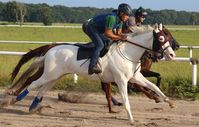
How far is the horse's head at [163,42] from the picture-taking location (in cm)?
716

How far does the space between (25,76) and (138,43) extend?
238cm

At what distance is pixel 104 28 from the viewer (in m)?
7.81

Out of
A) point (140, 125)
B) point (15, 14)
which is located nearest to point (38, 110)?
point (140, 125)

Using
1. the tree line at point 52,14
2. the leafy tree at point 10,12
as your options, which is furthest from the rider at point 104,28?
the leafy tree at point 10,12

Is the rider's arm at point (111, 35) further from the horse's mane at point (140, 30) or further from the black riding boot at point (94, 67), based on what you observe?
the black riding boot at point (94, 67)

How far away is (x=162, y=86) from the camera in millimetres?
10438

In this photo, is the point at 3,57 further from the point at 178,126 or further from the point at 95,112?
the point at 178,126

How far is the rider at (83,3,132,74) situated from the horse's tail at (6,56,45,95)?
1129mm

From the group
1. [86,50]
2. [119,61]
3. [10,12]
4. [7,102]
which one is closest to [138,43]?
[119,61]

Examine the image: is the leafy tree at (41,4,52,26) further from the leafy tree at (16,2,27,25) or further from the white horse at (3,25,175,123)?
the white horse at (3,25,175,123)

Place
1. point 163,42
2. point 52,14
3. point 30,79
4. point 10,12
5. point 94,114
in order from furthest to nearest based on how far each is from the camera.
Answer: point 52,14 < point 10,12 < point 30,79 < point 94,114 < point 163,42

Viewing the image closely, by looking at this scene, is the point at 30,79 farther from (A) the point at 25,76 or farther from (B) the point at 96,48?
(B) the point at 96,48

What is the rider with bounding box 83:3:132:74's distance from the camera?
24.3 feet

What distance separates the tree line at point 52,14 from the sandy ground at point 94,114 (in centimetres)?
8447
